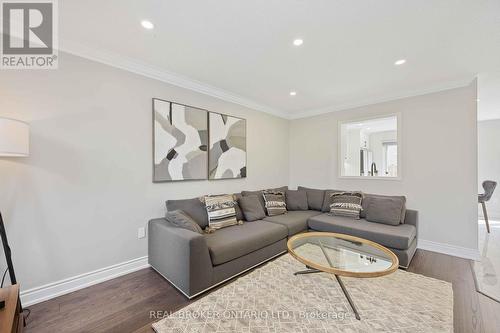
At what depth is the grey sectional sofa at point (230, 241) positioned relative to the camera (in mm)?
1986

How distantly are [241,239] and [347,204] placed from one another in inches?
81.1

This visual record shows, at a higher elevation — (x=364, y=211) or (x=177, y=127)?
(x=177, y=127)

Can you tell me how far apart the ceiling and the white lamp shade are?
1.03 metres

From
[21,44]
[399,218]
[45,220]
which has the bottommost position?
[399,218]

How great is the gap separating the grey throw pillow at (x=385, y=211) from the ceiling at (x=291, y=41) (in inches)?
71.9

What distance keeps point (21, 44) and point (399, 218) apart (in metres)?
4.89

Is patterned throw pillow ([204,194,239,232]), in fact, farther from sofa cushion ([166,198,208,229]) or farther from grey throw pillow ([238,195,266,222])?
grey throw pillow ([238,195,266,222])

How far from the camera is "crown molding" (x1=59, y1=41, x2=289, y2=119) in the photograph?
2.18m

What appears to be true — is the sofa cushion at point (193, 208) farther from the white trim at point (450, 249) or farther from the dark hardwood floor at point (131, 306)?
the white trim at point (450, 249)

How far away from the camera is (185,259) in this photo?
1.96 meters

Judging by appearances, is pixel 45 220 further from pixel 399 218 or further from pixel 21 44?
pixel 399 218

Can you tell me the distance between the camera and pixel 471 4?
5.32 ft

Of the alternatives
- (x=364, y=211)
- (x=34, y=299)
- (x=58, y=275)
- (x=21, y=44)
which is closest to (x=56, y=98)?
(x=21, y=44)

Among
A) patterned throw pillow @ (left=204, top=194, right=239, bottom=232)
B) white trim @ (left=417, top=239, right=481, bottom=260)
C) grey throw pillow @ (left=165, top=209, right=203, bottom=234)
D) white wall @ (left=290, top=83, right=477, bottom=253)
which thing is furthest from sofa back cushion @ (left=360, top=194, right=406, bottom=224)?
grey throw pillow @ (left=165, top=209, right=203, bottom=234)
